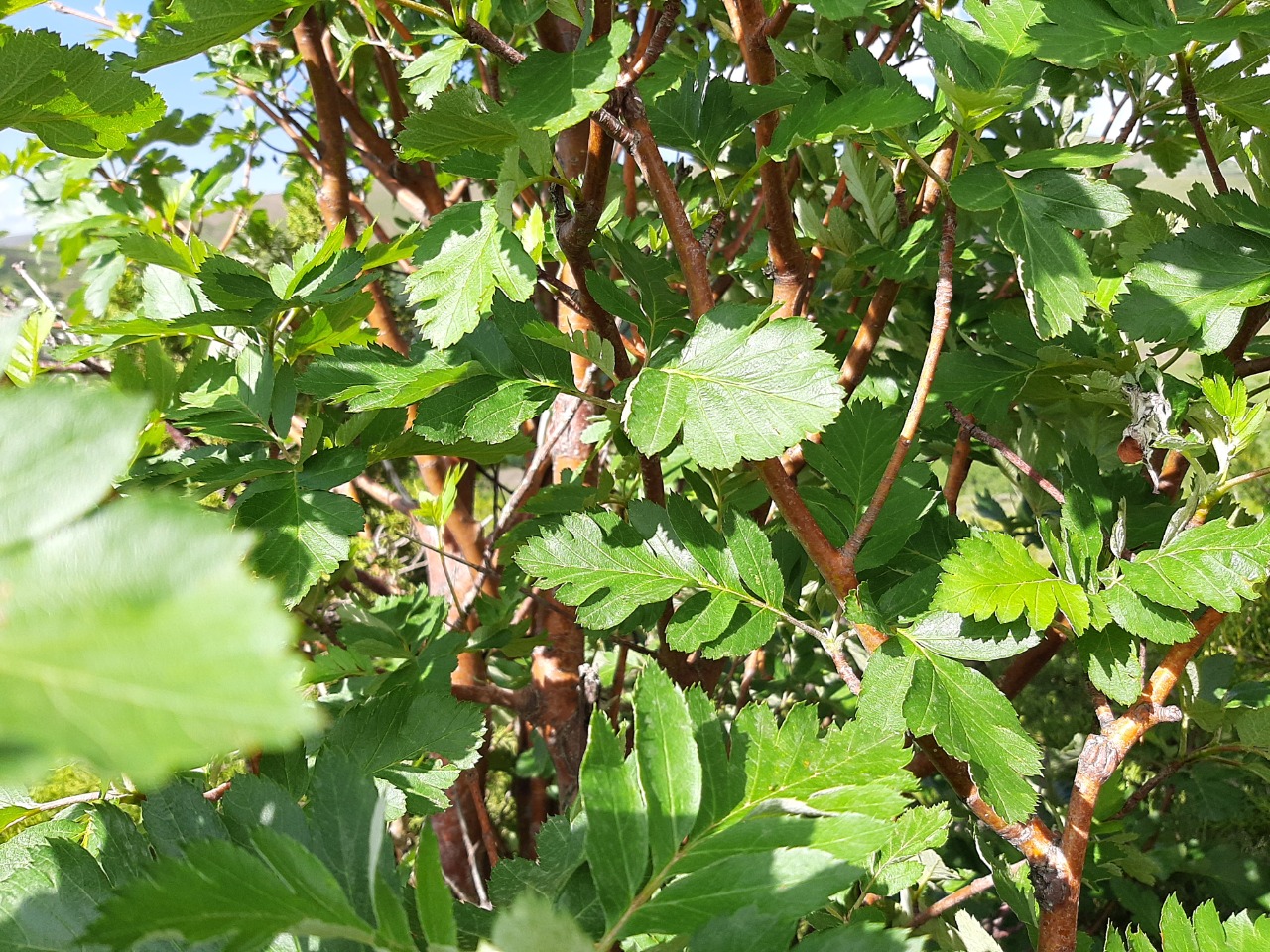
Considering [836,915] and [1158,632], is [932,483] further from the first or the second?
[836,915]

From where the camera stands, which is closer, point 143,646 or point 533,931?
point 143,646

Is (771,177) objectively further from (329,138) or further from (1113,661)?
(329,138)

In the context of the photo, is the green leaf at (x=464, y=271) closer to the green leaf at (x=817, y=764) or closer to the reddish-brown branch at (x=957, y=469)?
the green leaf at (x=817, y=764)

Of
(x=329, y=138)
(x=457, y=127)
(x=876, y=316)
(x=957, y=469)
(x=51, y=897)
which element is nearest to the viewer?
(x=51, y=897)

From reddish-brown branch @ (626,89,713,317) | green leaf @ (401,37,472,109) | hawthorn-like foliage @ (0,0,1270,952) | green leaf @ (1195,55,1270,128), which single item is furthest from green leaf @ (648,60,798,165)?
green leaf @ (1195,55,1270,128)

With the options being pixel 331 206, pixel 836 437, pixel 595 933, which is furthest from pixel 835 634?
pixel 331 206

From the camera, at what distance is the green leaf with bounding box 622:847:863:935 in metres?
0.36

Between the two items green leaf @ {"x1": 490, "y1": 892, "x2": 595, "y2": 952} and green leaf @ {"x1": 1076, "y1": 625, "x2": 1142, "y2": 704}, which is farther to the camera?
green leaf @ {"x1": 1076, "y1": 625, "x2": 1142, "y2": 704}

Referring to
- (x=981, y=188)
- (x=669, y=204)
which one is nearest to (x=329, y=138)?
(x=669, y=204)

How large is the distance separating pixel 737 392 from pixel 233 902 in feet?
1.17

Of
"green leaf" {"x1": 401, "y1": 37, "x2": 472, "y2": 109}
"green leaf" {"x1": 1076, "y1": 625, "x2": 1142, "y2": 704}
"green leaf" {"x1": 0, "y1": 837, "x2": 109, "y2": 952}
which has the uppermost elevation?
"green leaf" {"x1": 401, "y1": 37, "x2": 472, "y2": 109}

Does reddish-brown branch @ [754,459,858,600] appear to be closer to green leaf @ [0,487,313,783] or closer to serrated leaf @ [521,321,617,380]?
serrated leaf @ [521,321,617,380]

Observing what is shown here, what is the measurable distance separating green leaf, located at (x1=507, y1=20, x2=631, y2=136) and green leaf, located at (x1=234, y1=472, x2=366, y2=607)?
0.30m

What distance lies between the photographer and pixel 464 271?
1.77 ft
